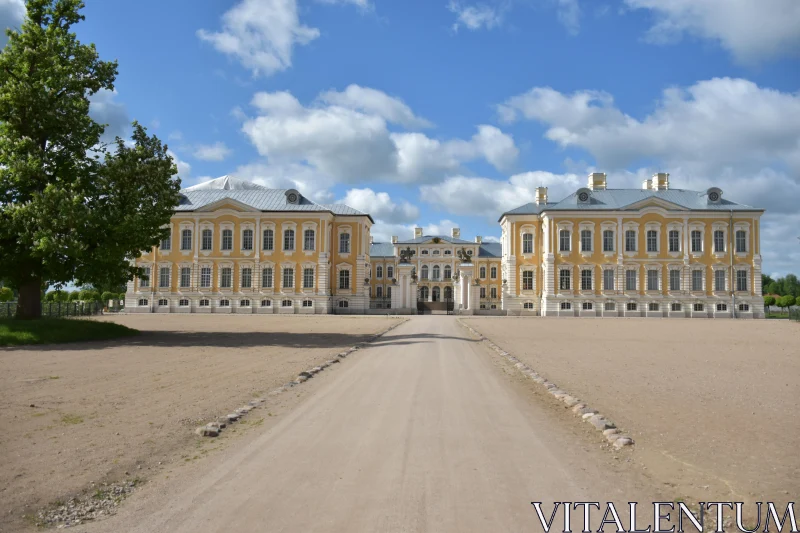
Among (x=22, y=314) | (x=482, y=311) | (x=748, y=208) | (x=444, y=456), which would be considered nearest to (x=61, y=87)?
(x=22, y=314)

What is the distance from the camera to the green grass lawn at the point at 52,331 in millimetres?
21947

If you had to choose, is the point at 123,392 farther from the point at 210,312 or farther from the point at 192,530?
the point at 210,312

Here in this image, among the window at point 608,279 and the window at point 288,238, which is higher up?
the window at point 288,238

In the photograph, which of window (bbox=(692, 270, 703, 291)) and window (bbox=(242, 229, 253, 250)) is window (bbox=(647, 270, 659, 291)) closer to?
window (bbox=(692, 270, 703, 291))

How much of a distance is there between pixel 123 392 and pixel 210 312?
5559cm

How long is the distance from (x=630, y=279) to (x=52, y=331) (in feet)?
185

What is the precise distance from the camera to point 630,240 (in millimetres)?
65938

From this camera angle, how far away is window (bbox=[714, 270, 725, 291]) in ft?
212

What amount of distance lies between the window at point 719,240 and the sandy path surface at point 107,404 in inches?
2260

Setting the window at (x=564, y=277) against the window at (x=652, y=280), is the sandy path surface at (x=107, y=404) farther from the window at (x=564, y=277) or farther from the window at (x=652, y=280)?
the window at (x=652, y=280)

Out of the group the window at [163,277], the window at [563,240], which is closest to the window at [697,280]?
the window at [563,240]

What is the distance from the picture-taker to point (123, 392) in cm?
1159

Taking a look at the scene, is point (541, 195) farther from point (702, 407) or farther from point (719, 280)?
point (702, 407)

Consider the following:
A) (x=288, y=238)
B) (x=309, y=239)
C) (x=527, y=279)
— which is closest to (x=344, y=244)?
(x=309, y=239)
